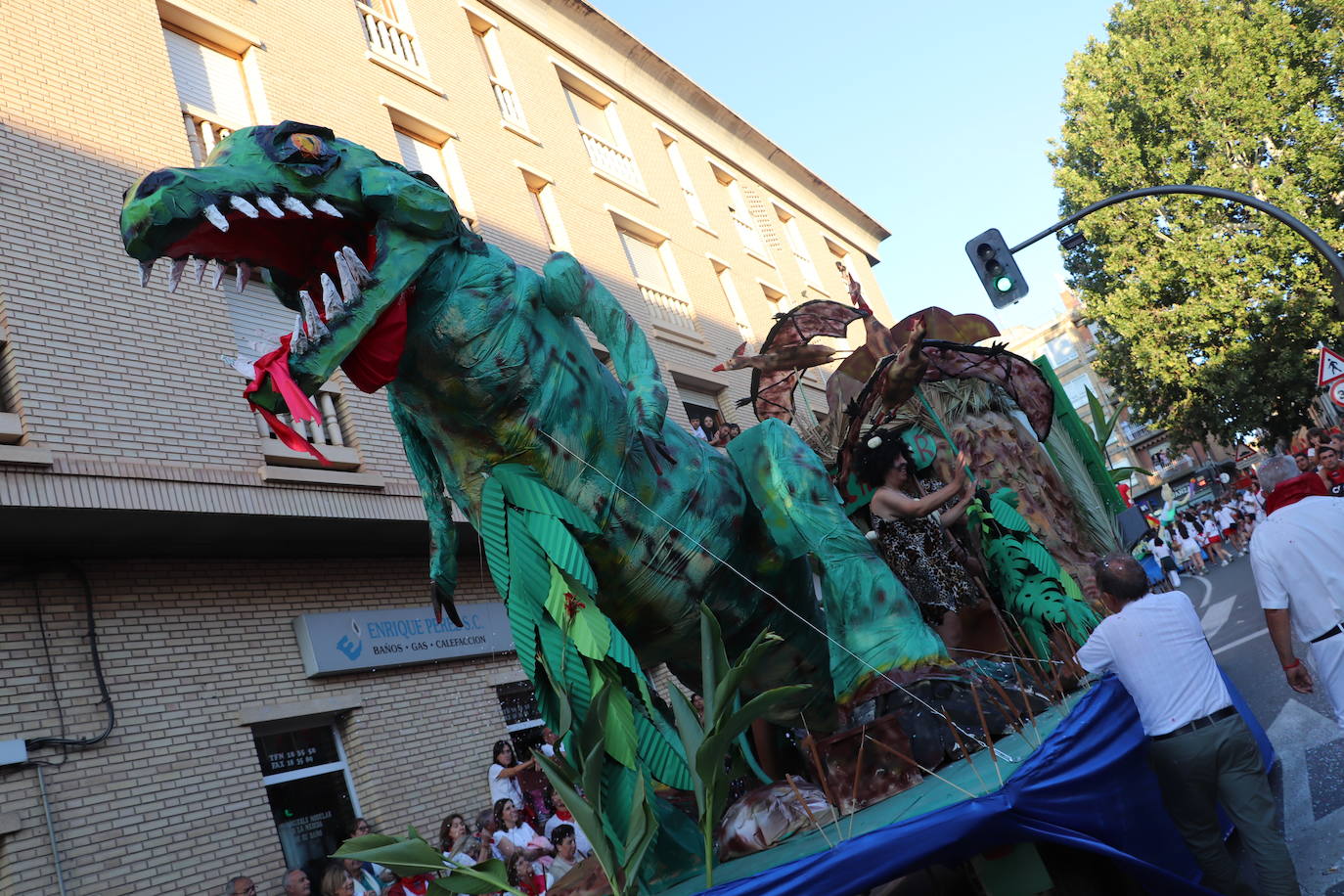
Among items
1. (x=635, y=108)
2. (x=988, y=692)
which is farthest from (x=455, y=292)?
(x=635, y=108)

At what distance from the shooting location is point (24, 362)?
25.3 ft

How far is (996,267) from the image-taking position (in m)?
12.2

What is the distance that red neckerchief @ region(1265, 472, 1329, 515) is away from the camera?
4.58 metres

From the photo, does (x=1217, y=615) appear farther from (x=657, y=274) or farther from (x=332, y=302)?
(x=332, y=302)

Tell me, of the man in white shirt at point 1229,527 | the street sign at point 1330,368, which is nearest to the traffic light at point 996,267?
the street sign at point 1330,368

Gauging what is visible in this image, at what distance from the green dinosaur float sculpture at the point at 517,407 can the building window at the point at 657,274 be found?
14.1m

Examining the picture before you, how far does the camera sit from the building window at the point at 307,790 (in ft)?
28.7

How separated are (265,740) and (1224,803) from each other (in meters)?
7.44

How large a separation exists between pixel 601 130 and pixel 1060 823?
1767 centimetres

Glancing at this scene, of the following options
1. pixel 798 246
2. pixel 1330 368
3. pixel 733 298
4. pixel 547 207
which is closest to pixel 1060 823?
pixel 1330 368

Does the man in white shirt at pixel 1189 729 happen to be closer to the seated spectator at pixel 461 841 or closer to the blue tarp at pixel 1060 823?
the blue tarp at pixel 1060 823

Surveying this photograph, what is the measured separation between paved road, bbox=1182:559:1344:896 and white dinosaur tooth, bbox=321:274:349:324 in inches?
148

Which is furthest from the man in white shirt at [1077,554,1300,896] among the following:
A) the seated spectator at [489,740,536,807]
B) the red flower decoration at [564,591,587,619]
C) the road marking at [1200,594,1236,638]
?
the road marking at [1200,594,1236,638]

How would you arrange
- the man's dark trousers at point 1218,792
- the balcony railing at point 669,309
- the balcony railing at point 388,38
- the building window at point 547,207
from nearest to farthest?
the man's dark trousers at point 1218,792
the balcony railing at point 388,38
the building window at point 547,207
the balcony railing at point 669,309
